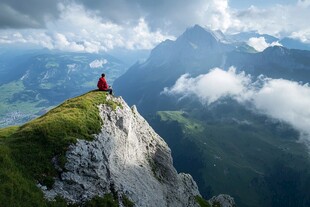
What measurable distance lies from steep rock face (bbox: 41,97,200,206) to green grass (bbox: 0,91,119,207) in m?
1.53

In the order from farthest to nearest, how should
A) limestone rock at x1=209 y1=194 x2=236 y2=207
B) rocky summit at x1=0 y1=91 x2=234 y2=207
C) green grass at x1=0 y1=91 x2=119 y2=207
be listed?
1. limestone rock at x1=209 y1=194 x2=236 y2=207
2. rocky summit at x1=0 y1=91 x2=234 y2=207
3. green grass at x1=0 y1=91 x2=119 y2=207

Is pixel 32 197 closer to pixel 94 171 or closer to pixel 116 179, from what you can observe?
pixel 94 171

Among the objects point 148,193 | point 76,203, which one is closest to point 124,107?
point 148,193

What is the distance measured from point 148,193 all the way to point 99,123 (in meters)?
14.1

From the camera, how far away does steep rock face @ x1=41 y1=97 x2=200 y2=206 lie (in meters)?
40.6

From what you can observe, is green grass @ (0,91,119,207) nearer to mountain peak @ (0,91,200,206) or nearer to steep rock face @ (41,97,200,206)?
mountain peak @ (0,91,200,206)

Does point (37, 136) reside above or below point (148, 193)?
above

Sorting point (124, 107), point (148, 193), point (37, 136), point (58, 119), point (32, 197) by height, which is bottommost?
point (32, 197)

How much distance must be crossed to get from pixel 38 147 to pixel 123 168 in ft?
54.1

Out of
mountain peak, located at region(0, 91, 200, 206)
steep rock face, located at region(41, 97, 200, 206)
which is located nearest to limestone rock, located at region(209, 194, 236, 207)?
steep rock face, located at region(41, 97, 200, 206)

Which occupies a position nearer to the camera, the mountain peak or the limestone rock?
the mountain peak

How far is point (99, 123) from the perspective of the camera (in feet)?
174

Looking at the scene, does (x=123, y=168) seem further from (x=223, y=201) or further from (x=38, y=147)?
(x=223, y=201)

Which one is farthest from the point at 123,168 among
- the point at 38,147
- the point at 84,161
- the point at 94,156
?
the point at 38,147
